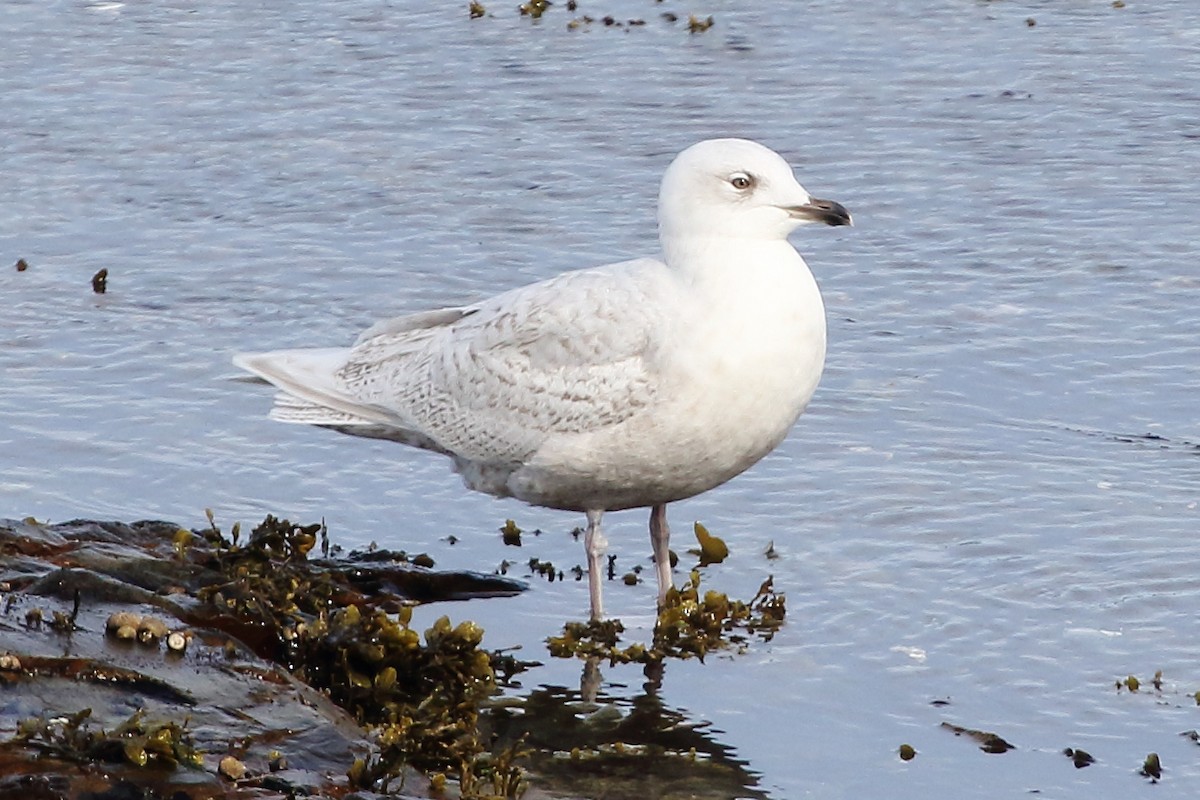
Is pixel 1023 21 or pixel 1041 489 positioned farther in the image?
pixel 1023 21

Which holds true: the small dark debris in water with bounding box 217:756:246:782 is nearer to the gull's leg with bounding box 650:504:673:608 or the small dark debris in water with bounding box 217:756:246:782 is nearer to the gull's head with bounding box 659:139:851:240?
the gull's leg with bounding box 650:504:673:608

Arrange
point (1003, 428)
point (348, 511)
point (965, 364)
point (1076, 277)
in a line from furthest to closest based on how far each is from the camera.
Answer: point (1076, 277)
point (965, 364)
point (1003, 428)
point (348, 511)

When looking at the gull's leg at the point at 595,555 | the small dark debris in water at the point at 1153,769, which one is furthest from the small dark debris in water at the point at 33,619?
the small dark debris in water at the point at 1153,769

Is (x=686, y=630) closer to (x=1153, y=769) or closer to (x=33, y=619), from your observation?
(x=1153, y=769)

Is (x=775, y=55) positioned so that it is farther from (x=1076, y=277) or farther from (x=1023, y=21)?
(x=1076, y=277)

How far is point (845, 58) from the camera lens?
14.8 metres

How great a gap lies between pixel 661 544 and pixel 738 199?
1.23m

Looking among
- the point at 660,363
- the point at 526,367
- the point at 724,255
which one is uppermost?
the point at 724,255

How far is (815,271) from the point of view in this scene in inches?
425

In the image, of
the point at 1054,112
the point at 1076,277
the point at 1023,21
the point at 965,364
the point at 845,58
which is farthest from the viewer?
the point at 1023,21

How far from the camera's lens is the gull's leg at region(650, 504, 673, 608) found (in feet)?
23.7

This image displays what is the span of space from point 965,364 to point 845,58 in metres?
5.85

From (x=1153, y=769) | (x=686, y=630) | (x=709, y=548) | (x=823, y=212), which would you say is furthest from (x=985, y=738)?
(x=823, y=212)

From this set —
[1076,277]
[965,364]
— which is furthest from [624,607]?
[1076,277]
